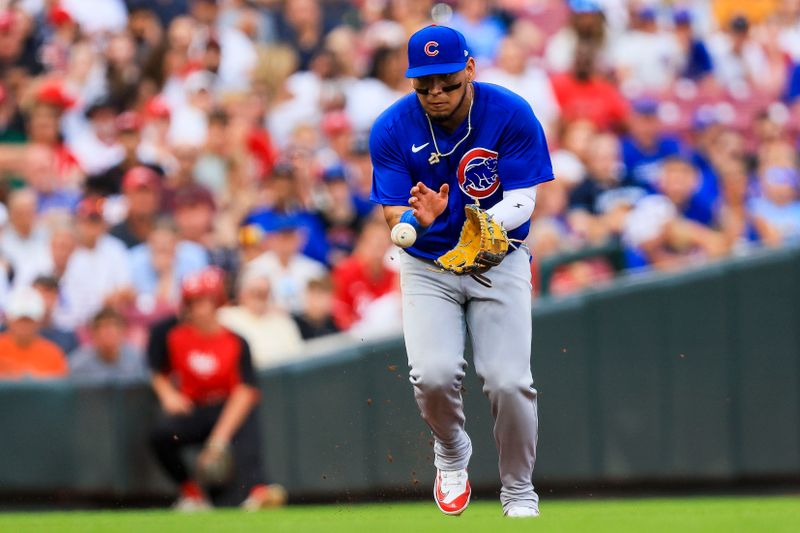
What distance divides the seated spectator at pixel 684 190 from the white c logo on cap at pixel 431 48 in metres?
6.00

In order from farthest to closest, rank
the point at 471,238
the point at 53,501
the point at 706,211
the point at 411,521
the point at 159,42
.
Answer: the point at 159,42, the point at 706,211, the point at 53,501, the point at 411,521, the point at 471,238

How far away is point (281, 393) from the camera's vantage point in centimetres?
1044

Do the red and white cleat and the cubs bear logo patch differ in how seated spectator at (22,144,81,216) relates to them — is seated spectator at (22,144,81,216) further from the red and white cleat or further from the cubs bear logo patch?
the cubs bear logo patch

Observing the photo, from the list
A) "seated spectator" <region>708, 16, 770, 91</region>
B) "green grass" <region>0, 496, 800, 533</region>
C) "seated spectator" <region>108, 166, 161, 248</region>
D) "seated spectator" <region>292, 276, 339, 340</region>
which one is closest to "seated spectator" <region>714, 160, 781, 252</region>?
"seated spectator" <region>708, 16, 770, 91</region>

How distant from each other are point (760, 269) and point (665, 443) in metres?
1.39

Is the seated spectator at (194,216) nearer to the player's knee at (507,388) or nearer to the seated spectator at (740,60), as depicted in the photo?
the player's knee at (507,388)

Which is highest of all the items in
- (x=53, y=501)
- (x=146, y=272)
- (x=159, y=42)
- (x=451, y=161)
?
(x=159, y=42)

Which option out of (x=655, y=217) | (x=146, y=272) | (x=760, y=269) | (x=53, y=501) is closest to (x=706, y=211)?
(x=655, y=217)

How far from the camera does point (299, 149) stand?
40.3 ft

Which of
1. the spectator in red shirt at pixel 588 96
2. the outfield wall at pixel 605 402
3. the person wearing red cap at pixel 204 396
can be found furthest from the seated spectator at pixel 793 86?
the person wearing red cap at pixel 204 396

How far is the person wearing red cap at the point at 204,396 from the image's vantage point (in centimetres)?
984

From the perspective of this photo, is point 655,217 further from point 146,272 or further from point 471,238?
point 471,238

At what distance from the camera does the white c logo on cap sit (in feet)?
19.5

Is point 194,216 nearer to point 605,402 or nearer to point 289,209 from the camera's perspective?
point 289,209
